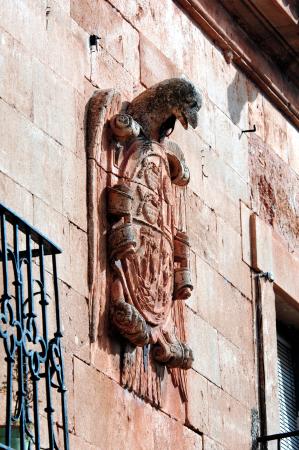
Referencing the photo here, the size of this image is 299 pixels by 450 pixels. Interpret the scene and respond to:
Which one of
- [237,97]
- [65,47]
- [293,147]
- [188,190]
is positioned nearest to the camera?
[65,47]

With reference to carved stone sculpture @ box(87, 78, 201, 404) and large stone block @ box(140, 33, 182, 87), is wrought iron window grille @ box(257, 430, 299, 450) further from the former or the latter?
large stone block @ box(140, 33, 182, 87)

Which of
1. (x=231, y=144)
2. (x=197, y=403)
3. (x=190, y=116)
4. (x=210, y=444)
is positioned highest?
(x=231, y=144)

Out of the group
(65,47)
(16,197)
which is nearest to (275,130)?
(65,47)

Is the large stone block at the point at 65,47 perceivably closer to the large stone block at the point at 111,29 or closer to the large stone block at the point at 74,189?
the large stone block at the point at 111,29

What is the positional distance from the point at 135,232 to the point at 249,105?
2.72m

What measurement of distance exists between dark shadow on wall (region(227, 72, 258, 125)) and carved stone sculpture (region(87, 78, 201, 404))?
157cm

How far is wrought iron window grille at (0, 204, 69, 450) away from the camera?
800cm

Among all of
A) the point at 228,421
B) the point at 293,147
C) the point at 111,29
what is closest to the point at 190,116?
the point at 111,29

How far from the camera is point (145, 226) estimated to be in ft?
33.2

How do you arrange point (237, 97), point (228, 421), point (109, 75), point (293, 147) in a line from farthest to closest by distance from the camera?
point (293, 147) → point (237, 97) → point (228, 421) → point (109, 75)

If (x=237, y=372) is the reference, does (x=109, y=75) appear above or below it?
above

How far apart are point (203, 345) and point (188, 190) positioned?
0.94 meters

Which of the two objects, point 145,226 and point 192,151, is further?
point 192,151

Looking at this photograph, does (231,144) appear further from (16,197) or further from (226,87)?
(16,197)
